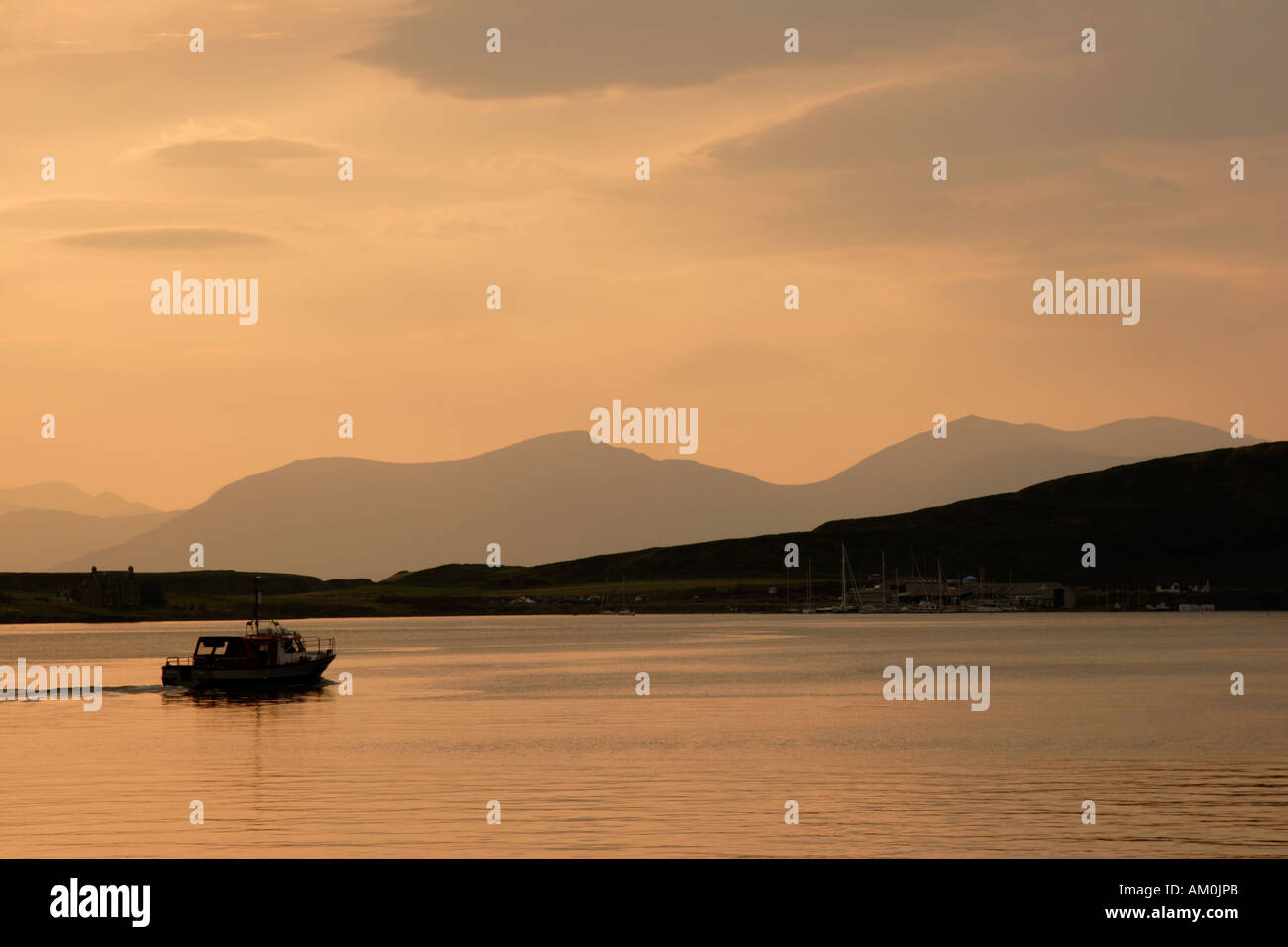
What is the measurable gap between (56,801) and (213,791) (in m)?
6.07

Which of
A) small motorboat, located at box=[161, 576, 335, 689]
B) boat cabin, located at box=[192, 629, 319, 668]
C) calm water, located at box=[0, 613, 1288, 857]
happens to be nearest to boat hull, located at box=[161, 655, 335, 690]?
small motorboat, located at box=[161, 576, 335, 689]

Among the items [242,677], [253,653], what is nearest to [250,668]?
[242,677]

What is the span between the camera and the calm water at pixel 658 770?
130 ft

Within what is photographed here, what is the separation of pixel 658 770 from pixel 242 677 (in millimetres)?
62951

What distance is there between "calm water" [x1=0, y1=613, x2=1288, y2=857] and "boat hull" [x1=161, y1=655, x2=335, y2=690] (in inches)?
68.6

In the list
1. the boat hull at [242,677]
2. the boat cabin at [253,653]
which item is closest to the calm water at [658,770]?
the boat hull at [242,677]

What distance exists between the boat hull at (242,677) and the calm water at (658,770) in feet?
5.72

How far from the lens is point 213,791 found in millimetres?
52688

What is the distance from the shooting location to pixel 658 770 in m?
58.0

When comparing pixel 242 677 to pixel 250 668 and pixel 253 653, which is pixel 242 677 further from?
pixel 253 653

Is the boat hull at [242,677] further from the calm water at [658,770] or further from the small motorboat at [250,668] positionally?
the calm water at [658,770]
